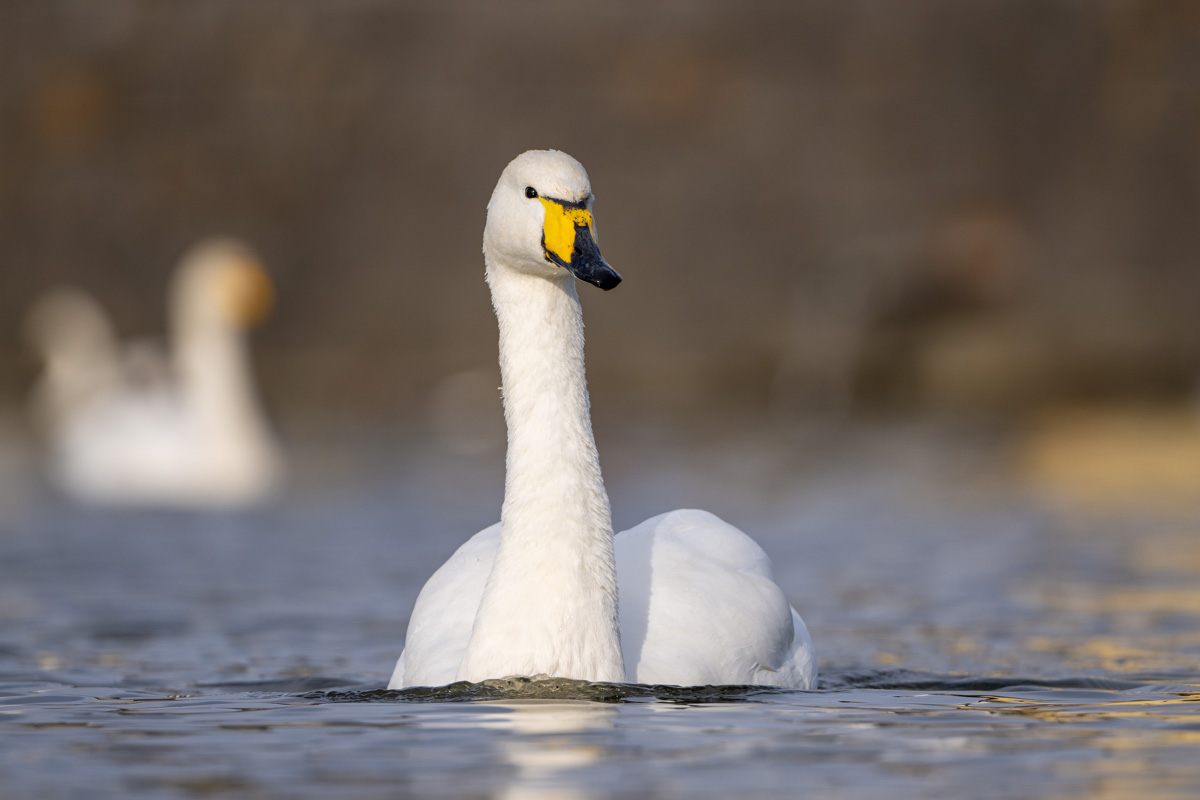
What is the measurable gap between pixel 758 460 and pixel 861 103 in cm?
966

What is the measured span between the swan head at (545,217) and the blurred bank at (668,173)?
15.9 metres

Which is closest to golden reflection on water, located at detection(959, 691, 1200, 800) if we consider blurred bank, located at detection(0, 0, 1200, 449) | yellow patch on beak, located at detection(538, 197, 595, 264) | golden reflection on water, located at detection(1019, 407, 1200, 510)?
yellow patch on beak, located at detection(538, 197, 595, 264)

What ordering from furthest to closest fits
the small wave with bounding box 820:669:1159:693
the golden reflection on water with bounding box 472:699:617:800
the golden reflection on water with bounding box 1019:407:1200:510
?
the golden reflection on water with bounding box 1019:407:1200:510
the small wave with bounding box 820:669:1159:693
the golden reflection on water with bounding box 472:699:617:800

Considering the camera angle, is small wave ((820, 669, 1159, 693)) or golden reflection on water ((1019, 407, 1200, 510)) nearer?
small wave ((820, 669, 1159, 693))

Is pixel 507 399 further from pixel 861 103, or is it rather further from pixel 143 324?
pixel 861 103

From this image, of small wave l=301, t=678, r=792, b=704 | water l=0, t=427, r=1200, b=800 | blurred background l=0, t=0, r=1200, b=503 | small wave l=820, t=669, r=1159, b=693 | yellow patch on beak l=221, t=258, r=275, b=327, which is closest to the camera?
water l=0, t=427, r=1200, b=800

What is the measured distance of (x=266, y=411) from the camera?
67.3 feet

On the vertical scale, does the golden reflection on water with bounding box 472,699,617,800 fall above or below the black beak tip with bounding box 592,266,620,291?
below

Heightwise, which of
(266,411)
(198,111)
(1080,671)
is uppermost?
(198,111)

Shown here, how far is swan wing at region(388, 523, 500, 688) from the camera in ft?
19.1

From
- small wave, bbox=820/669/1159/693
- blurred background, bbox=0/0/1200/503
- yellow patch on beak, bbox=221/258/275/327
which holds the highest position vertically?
blurred background, bbox=0/0/1200/503

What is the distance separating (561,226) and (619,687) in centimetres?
131

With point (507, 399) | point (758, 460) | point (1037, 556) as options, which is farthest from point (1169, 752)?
point (758, 460)

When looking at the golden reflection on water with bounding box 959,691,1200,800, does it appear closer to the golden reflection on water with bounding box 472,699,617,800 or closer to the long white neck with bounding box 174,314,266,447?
the golden reflection on water with bounding box 472,699,617,800
